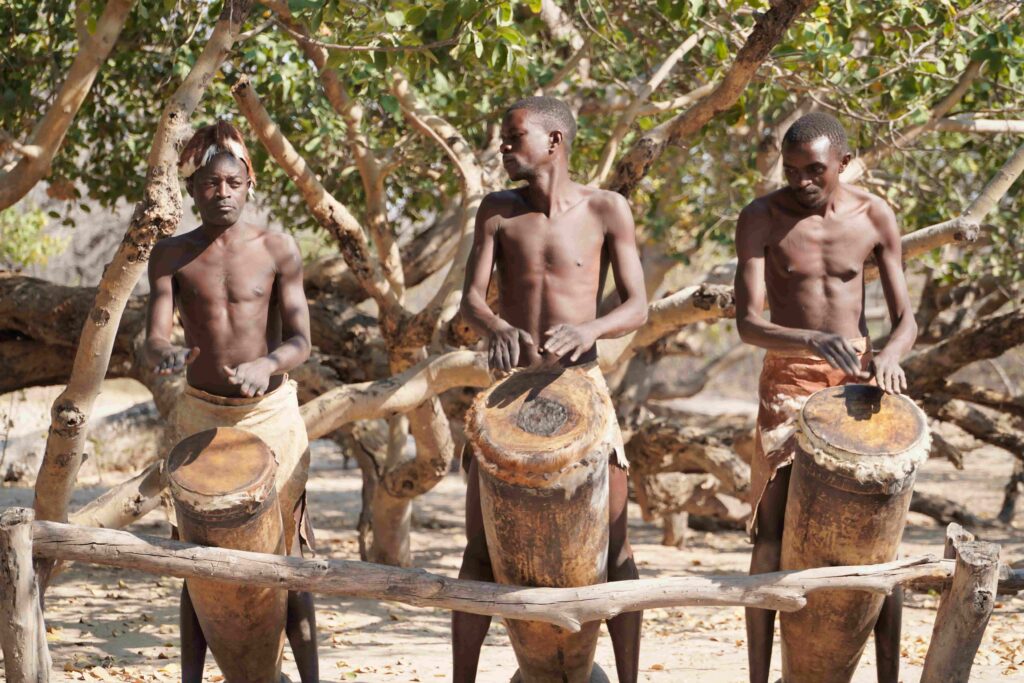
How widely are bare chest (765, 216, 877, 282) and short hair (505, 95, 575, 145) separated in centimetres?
78

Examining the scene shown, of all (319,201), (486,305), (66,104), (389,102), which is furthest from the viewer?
(389,102)

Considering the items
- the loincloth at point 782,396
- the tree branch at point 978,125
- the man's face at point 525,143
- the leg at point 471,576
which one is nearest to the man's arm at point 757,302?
the loincloth at point 782,396

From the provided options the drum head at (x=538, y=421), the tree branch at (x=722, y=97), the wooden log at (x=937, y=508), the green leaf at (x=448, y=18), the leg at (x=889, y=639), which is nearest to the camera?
the drum head at (x=538, y=421)

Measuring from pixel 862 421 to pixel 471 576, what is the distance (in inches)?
49.9

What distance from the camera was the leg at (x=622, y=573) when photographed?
12.4ft

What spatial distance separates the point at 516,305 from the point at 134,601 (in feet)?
12.8

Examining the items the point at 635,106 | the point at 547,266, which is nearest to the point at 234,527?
the point at 547,266

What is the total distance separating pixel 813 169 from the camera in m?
3.88

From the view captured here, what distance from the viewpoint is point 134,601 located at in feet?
22.1

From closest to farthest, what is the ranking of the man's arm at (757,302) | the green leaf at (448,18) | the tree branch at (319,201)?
the man's arm at (757,302) → the green leaf at (448,18) → the tree branch at (319,201)

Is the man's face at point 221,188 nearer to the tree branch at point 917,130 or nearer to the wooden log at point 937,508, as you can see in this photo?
the tree branch at point 917,130

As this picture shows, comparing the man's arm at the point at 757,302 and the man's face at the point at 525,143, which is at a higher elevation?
the man's face at the point at 525,143

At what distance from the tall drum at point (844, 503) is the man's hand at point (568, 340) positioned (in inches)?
26.9

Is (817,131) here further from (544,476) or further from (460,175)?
(460,175)
